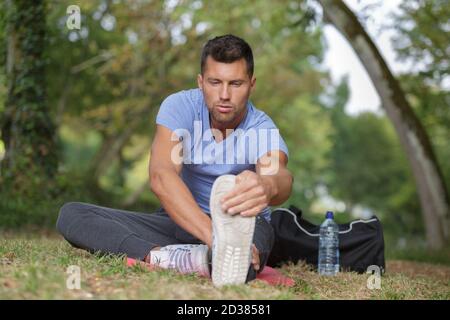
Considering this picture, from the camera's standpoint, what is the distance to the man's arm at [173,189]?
11.9 feet

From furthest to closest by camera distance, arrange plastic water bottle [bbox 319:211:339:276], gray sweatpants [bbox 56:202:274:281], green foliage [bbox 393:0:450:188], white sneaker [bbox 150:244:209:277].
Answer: green foliage [bbox 393:0:450:188], plastic water bottle [bbox 319:211:339:276], gray sweatpants [bbox 56:202:274:281], white sneaker [bbox 150:244:209:277]

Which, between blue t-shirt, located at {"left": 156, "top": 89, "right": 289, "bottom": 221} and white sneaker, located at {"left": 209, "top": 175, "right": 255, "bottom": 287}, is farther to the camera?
blue t-shirt, located at {"left": 156, "top": 89, "right": 289, "bottom": 221}

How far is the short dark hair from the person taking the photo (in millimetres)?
4020

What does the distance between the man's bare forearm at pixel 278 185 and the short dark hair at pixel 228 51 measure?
0.67 meters

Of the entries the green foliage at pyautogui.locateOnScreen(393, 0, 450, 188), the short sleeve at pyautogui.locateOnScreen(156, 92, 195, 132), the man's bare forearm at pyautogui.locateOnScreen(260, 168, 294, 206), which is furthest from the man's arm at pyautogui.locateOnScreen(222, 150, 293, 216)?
the green foliage at pyautogui.locateOnScreen(393, 0, 450, 188)

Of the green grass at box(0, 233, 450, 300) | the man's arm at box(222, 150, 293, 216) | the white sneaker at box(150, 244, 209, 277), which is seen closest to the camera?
the green grass at box(0, 233, 450, 300)

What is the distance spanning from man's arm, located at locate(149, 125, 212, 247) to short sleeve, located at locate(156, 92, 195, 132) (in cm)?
5

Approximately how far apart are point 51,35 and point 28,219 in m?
2.82

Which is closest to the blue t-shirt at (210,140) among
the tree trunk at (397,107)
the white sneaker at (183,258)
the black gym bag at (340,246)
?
the white sneaker at (183,258)

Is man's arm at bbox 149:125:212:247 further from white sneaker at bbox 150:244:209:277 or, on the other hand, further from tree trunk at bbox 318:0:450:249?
tree trunk at bbox 318:0:450:249

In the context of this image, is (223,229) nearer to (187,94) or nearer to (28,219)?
(187,94)

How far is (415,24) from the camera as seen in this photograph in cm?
1322

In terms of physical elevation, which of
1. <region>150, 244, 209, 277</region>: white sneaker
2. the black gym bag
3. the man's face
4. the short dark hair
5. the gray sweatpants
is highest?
the short dark hair

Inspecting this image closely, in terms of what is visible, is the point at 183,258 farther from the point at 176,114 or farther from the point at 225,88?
the point at 225,88
